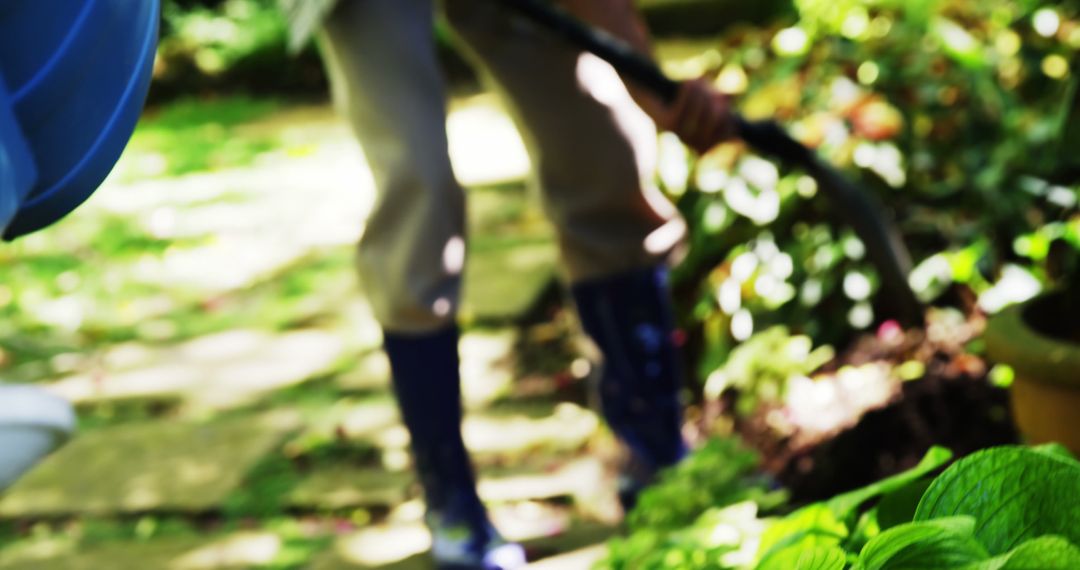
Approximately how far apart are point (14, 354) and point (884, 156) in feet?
8.06

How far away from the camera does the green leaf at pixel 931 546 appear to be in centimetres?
78

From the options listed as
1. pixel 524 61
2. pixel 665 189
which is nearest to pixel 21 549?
pixel 524 61

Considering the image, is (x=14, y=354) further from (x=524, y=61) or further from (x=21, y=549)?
(x=524, y=61)

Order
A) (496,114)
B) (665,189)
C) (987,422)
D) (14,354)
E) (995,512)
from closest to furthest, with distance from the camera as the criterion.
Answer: (995,512)
(987,422)
(665,189)
(14,354)
(496,114)

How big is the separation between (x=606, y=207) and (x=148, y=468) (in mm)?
1235

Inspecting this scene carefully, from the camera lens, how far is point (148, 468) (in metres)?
3.00

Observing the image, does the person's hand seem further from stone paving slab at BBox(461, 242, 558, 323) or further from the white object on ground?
the white object on ground

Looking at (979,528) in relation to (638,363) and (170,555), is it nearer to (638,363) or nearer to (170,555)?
(638,363)

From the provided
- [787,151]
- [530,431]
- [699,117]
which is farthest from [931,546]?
[530,431]

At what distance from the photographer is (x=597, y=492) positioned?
261 cm

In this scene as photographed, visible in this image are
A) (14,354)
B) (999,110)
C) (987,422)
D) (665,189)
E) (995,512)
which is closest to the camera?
(995,512)

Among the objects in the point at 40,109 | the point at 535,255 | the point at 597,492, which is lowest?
the point at 597,492

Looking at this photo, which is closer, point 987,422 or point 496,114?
point 987,422

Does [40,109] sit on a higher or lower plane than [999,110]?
higher
